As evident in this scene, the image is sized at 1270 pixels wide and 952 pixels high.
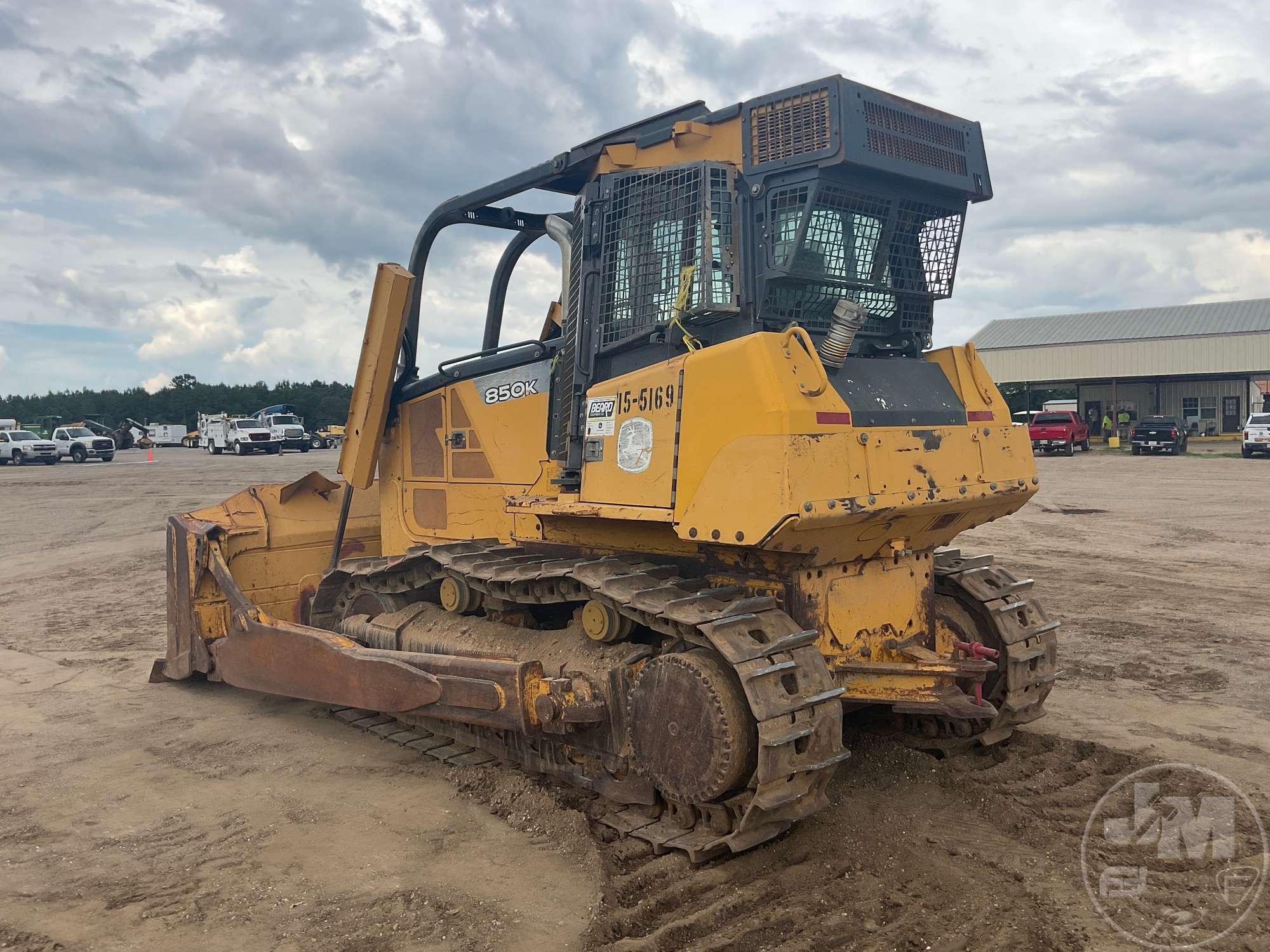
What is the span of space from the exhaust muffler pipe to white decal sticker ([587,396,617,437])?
1.06m

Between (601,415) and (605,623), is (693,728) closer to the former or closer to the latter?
(605,623)

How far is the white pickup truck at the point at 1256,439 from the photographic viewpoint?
31.4 metres

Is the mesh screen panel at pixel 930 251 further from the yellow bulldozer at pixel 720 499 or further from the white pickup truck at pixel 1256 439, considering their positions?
the white pickup truck at pixel 1256 439

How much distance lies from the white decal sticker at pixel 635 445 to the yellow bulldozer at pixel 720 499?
0.04 ft

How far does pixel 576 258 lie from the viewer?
550 centimetres

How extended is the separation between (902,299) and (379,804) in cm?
391

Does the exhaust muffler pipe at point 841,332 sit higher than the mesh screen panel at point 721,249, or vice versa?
the mesh screen panel at point 721,249

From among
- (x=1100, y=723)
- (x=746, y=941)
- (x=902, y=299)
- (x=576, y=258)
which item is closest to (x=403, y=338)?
(x=576, y=258)

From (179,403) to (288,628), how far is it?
82.6 metres

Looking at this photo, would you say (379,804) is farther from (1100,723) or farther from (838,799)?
(1100,723)

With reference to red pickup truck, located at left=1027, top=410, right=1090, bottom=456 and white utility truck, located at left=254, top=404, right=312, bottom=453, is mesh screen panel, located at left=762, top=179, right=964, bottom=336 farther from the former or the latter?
white utility truck, located at left=254, top=404, right=312, bottom=453

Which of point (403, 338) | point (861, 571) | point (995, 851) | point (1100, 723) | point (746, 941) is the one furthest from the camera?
point (403, 338)

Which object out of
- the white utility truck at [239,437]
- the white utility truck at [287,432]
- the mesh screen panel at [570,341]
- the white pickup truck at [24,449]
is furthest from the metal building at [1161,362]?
the mesh screen panel at [570,341]

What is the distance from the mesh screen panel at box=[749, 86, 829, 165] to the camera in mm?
4750
